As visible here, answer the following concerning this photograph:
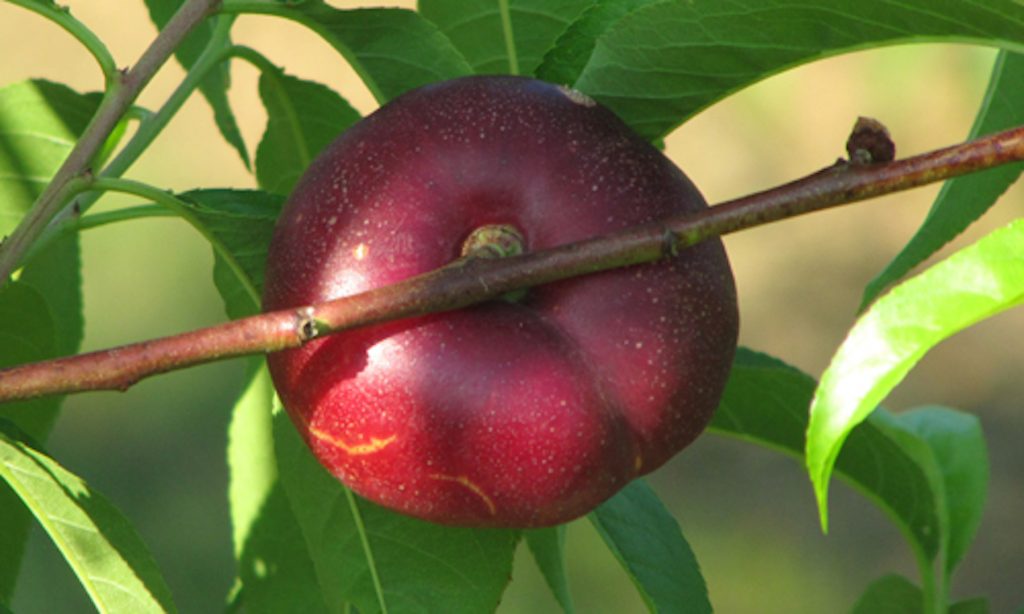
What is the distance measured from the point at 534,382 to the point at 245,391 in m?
0.60

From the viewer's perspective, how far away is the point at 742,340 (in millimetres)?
4156

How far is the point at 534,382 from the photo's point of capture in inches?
33.9

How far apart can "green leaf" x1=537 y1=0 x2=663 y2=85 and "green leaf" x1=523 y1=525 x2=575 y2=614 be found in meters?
0.37

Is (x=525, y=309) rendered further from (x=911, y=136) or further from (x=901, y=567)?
(x=911, y=136)

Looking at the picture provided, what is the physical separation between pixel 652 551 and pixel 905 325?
511 mm

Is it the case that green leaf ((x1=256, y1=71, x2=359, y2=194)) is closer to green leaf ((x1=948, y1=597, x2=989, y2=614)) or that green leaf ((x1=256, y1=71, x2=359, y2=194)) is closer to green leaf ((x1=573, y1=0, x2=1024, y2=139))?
green leaf ((x1=573, y1=0, x2=1024, y2=139))

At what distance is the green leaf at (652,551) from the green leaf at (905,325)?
45cm

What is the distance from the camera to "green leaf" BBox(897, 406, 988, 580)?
1.41 meters

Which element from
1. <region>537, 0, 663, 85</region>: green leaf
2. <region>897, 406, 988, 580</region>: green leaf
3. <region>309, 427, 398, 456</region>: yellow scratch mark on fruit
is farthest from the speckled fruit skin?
<region>897, 406, 988, 580</region>: green leaf

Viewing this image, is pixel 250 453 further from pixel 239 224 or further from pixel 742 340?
pixel 742 340

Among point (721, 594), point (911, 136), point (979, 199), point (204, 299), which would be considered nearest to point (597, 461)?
point (979, 199)

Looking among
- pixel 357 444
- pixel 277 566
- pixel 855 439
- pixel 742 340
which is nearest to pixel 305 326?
pixel 357 444

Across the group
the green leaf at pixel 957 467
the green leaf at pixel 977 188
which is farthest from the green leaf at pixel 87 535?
the green leaf at pixel 957 467

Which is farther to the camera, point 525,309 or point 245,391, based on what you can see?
point 245,391
